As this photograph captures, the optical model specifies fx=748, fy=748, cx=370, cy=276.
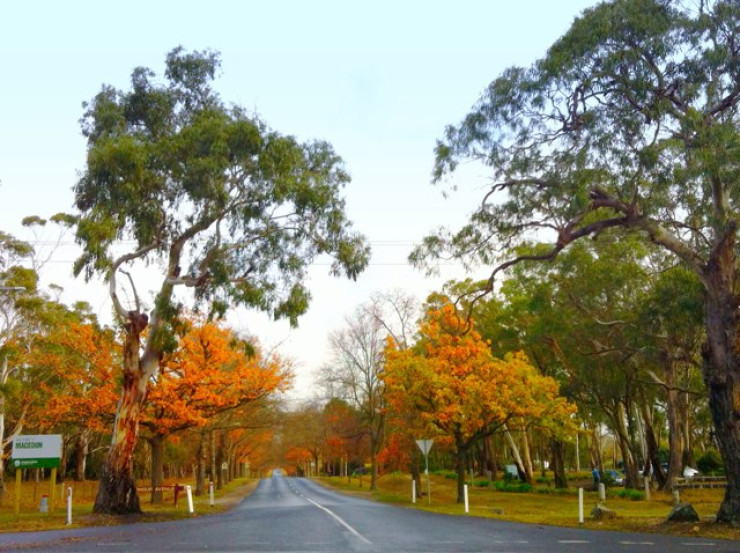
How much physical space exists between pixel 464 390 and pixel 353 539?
18.2m

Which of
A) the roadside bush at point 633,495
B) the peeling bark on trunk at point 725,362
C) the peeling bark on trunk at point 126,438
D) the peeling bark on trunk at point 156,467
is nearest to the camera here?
the peeling bark on trunk at point 725,362

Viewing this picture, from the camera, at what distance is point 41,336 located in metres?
39.9

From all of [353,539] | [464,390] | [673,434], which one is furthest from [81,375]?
[673,434]

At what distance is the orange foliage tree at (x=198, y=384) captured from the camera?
3347cm

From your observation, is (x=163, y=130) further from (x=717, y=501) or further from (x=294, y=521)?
(x=717, y=501)

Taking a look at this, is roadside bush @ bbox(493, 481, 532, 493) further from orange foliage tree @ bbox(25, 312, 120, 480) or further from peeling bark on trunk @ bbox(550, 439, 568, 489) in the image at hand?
orange foliage tree @ bbox(25, 312, 120, 480)

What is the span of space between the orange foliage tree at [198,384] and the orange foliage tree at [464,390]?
21.9 ft

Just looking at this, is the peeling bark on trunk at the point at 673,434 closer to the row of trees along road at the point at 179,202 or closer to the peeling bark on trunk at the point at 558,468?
the peeling bark on trunk at the point at 558,468

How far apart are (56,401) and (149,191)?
14.1 meters

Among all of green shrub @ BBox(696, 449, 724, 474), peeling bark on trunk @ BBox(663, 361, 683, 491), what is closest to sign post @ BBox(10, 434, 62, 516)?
peeling bark on trunk @ BBox(663, 361, 683, 491)

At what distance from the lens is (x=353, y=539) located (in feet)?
50.3

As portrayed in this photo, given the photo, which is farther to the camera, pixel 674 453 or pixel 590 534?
pixel 674 453

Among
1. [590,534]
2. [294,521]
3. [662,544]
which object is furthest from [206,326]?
[662,544]

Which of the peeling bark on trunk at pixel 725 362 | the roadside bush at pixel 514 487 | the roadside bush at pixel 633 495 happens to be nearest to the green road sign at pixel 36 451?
the peeling bark on trunk at pixel 725 362
